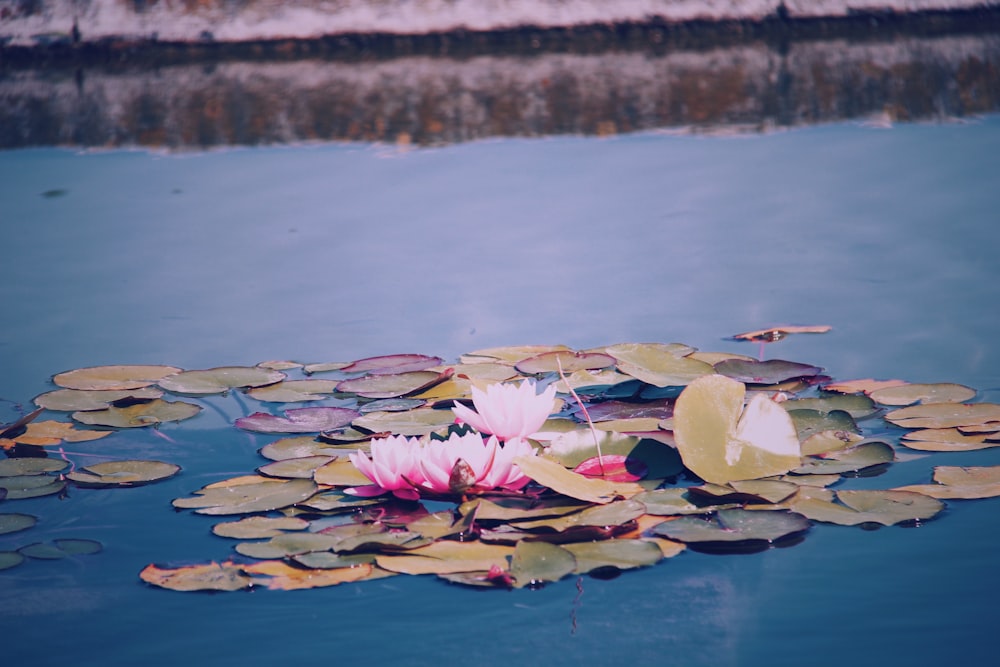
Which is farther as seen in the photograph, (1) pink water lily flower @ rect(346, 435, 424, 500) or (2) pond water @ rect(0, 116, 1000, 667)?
(1) pink water lily flower @ rect(346, 435, 424, 500)

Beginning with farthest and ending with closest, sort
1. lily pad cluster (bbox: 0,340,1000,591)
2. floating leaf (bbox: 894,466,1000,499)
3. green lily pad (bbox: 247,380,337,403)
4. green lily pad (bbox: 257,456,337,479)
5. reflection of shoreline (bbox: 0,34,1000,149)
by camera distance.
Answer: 1. reflection of shoreline (bbox: 0,34,1000,149)
2. green lily pad (bbox: 247,380,337,403)
3. green lily pad (bbox: 257,456,337,479)
4. floating leaf (bbox: 894,466,1000,499)
5. lily pad cluster (bbox: 0,340,1000,591)

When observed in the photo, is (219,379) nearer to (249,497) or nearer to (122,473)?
(122,473)

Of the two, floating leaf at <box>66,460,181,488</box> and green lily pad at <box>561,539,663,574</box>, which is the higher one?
floating leaf at <box>66,460,181,488</box>

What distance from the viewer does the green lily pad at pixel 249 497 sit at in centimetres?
162

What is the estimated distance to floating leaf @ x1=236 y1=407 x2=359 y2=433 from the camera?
1.93 meters

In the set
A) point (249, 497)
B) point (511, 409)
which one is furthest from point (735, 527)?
point (249, 497)

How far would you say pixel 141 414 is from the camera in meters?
2.05

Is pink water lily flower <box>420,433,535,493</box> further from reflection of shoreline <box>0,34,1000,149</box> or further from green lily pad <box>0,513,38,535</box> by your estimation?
reflection of shoreline <box>0,34,1000,149</box>

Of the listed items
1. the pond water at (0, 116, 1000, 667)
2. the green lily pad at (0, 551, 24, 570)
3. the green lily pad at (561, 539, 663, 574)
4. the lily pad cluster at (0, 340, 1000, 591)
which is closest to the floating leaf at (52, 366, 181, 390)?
the lily pad cluster at (0, 340, 1000, 591)

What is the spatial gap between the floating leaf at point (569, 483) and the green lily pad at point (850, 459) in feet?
1.02

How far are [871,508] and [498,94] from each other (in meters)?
3.98

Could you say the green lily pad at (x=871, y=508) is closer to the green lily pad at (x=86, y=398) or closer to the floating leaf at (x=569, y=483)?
the floating leaf at (x=569, y=483)

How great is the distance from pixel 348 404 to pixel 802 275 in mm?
1427

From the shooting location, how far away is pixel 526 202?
364 centimetres
